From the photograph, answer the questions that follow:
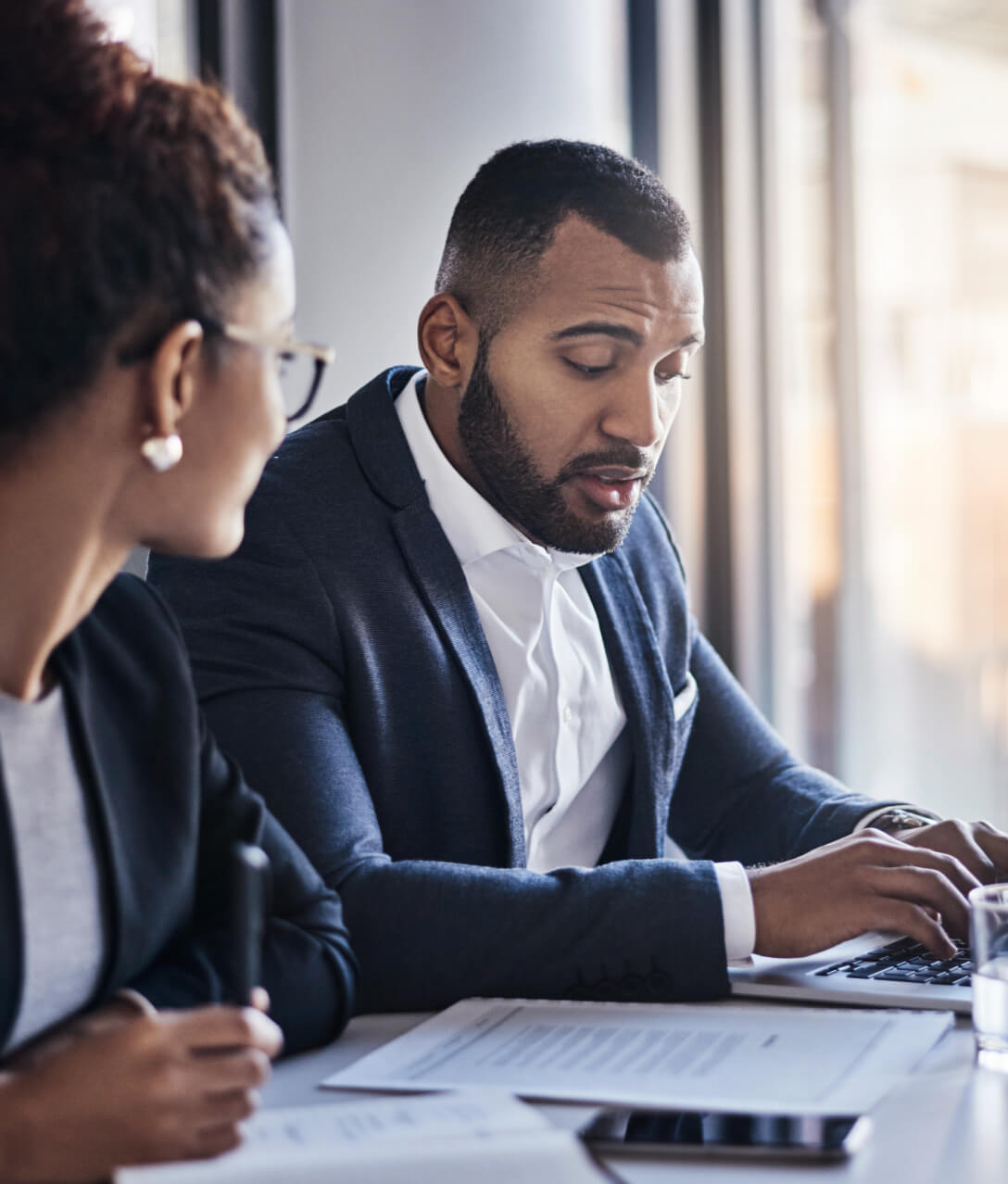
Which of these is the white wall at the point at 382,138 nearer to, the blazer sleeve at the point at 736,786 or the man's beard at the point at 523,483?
the man's beard at the point at 523,483

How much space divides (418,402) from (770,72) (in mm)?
1812

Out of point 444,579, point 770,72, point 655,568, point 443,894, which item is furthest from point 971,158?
point 443,894

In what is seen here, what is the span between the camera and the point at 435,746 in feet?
4.64

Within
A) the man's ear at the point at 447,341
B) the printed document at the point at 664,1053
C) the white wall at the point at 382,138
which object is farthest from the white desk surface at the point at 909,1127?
the white wall at the point at 382,138

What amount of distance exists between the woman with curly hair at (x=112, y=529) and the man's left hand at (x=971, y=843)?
0.66 meters

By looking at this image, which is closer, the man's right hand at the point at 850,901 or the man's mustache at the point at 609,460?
the man's right hand at the point at 850,901

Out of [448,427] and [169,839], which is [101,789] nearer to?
[169,839]

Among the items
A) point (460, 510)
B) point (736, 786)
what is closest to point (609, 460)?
point (460, 510)

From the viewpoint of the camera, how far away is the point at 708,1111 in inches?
33.1

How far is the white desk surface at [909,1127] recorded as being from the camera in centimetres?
77

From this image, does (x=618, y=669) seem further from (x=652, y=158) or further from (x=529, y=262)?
(x=652, y=158)

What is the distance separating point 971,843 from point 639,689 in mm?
444

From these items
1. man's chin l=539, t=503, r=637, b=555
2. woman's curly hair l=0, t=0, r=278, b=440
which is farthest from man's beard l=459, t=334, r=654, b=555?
woman's curly hair l=0, t=0, r=278, b=440

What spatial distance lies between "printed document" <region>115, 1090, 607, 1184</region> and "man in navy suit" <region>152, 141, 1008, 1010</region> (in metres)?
0.29
